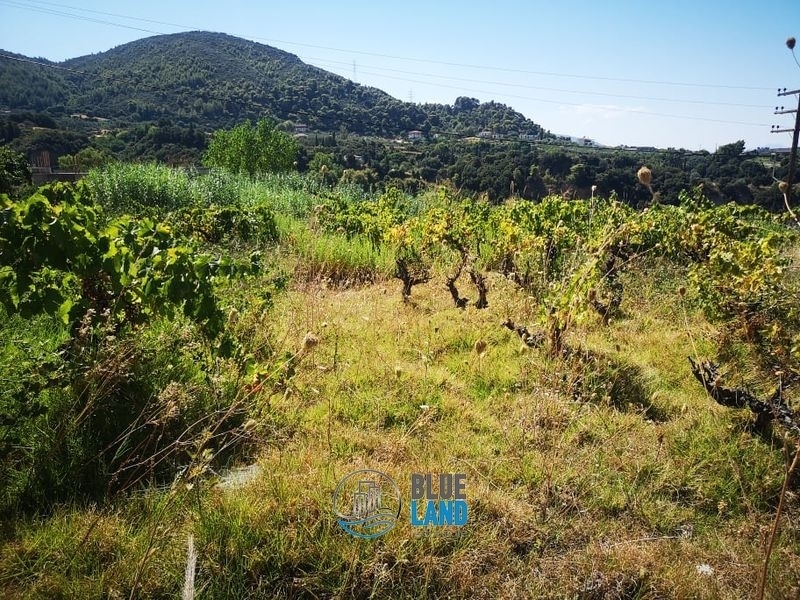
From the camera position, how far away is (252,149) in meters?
43.4

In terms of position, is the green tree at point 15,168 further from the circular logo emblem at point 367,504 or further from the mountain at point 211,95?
the mountain at point 211,95

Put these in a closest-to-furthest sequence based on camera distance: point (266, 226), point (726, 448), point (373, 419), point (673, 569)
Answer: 1. point (673, 569)
2. point (726, 448)
3. point (373, 419)
4. point (266, 226)

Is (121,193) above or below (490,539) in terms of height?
above

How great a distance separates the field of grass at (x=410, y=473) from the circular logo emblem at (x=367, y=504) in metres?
0.05

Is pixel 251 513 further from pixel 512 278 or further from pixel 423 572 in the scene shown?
pixel 512 278

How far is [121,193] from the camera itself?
10523 millimetres

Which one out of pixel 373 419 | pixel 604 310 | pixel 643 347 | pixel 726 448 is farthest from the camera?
pixel 604 310

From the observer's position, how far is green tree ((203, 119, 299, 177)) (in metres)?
41.7

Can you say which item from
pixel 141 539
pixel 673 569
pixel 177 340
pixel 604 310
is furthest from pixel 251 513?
pixel 604 310

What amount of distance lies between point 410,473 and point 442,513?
10.7 inches

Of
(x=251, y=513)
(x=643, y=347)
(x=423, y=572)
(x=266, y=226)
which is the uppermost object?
(x=266, y=226)

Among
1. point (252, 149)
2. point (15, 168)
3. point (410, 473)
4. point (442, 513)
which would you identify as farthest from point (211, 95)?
point (442, 513)

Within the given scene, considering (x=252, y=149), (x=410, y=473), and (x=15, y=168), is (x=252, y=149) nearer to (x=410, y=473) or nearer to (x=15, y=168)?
(x=15, y=168)

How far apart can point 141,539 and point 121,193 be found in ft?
35.9
